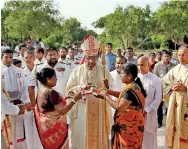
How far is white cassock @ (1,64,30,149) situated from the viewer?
6.00 metres

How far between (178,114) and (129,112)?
1.47 meters

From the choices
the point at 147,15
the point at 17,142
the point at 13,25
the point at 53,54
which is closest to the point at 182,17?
the point at 147,15

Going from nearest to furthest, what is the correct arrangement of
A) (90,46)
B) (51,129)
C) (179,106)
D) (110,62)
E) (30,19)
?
(51,129), (179,106), (90,46), (110,62), (30,19)

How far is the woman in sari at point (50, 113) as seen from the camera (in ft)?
15.2

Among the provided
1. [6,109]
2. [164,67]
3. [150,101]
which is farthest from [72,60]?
[6,109]

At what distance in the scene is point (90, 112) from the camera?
636cm

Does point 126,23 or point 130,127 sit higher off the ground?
point 126,23

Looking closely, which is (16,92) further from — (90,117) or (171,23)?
(171,23)

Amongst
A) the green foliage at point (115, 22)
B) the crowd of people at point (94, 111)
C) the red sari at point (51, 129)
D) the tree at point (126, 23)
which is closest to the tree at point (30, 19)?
the green foliage at point (115, 22)

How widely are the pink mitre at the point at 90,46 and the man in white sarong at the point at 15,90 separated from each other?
3.81 feet

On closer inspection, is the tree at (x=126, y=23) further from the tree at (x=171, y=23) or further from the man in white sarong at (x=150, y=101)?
the man in white sarong at (x=150, y=101)

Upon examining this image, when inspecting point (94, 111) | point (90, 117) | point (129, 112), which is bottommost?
point (90, 117)

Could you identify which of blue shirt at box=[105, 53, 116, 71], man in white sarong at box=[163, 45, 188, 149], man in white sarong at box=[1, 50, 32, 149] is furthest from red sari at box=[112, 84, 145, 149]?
blue shirt at box=[105, 53, 116, 71]

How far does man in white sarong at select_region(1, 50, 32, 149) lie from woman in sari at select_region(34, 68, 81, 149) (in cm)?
119
